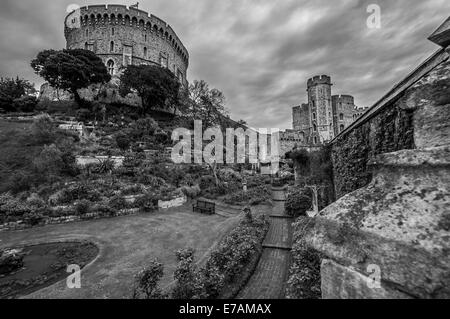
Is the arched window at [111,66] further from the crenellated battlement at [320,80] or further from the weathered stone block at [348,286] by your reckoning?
the weathered stone block at [348,286]

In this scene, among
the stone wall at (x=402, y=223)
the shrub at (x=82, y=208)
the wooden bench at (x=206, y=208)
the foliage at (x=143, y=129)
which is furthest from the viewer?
the foliage at (x=143, y=129)

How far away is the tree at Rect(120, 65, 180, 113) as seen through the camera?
33.4 metres

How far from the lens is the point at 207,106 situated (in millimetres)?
28656

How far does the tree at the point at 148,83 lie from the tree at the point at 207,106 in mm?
7775

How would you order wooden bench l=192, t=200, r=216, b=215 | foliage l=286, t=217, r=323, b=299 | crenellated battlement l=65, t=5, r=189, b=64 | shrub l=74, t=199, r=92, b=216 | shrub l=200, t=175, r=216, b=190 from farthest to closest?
1. crenellated battlement l=65, t=5, r=189, b=64
2. shrub l=200, t=175, r=216, b=190
3. wooden bench l=192, t=200, r=216, b=215
4. shrub l=74, t=199, r=92, b=216
5. foliage l=286, t=217, r=323, b=299

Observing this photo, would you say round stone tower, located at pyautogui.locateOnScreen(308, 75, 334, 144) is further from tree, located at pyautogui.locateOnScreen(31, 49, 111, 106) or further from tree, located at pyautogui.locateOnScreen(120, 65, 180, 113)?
tree, located at pyautogui.locateOnScreen(31, 49, 111, 106)

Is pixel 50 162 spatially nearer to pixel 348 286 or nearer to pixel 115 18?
pixel 348 286

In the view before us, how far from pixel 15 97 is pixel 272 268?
4943 cm

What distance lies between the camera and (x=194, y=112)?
97.4 feet

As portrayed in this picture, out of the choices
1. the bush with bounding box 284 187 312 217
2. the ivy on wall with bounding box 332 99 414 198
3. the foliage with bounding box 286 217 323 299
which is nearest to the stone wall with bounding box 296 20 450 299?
the ivy on wall with bounding box 332 99 414 198

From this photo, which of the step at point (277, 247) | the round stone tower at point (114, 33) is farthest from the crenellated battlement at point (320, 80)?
the step at point (277, 247)

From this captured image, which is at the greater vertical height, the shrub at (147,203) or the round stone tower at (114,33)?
the round stone tower at (114,33)

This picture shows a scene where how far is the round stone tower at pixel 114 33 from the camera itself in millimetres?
39125

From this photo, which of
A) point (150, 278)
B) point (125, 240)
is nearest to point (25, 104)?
point (125, 240)
